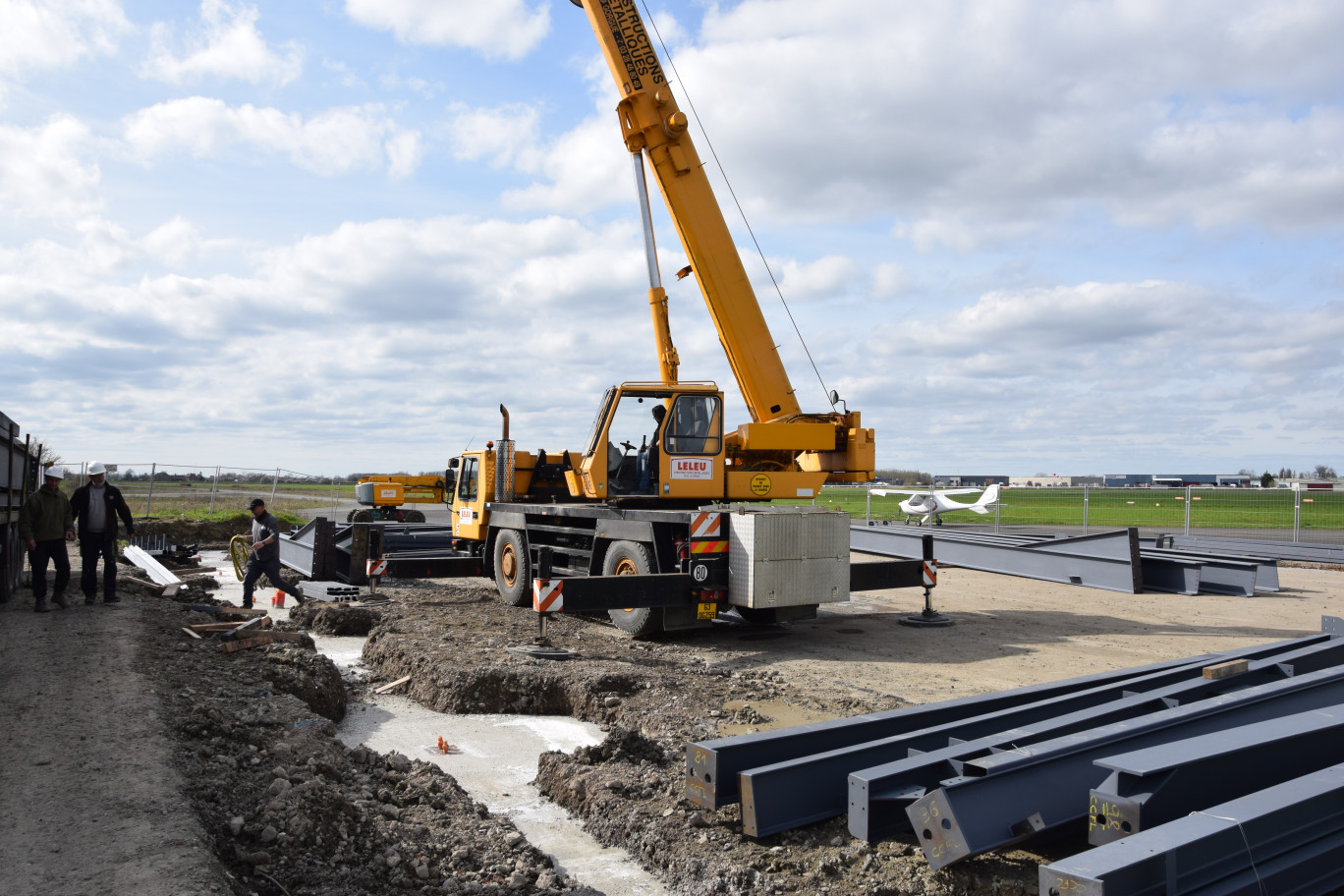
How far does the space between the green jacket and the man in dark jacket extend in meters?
0.17

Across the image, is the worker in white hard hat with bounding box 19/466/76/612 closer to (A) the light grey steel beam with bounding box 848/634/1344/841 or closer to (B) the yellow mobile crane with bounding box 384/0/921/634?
(B) the yellow mobile crane with bounding box 384/0/921/634

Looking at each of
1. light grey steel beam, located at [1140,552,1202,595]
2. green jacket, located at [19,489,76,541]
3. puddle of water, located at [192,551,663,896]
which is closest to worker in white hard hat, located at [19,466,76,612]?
green jacket, located at [19,489,76,541]

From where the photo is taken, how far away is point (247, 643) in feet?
25.1

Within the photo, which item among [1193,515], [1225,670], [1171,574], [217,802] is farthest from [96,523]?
[1193,515]

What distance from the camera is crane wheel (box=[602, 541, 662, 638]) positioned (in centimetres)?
917

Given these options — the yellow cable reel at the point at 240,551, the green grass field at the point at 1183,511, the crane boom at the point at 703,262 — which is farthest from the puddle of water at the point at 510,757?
the green grass field at the point at 1183,511

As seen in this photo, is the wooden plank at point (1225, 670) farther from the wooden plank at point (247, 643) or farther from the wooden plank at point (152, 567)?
the wooden plank at point (152, 567)

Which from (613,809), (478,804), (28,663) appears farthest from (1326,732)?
(28,663)

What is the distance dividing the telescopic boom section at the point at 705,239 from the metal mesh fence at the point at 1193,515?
504 centimetres

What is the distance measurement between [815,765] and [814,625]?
669cm

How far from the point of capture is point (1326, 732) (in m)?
3.85

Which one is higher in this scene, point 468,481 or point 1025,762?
point 468,481

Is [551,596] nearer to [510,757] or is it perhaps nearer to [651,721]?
[651,721]

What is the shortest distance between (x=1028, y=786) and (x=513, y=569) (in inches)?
348
